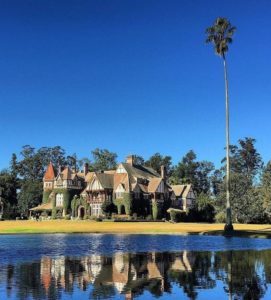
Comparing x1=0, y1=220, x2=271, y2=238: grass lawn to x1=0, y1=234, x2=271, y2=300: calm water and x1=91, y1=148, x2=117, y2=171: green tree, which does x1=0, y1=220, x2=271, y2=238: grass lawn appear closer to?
x1=0, y1=234, x2=271, y2=300: calm water

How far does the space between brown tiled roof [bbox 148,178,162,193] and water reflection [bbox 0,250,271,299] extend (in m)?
70.4

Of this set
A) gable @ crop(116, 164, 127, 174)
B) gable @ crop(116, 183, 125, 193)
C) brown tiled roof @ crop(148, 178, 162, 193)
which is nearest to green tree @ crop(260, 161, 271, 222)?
brown tiled roof @ crop(148, 178, 162, 193)

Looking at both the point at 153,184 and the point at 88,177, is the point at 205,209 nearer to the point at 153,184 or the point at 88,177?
the point at 153,184

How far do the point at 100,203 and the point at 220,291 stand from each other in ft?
264

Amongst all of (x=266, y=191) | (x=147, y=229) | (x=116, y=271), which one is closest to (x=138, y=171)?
(x=266, y=191)

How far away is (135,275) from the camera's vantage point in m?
18.6

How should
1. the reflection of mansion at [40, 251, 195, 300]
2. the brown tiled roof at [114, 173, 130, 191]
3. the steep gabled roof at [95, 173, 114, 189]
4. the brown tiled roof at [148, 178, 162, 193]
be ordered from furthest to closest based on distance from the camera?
the brown tiled roof at [148, 178, 162, 193]
the steep gabled roof at [95, 173, 114, 189]
the brown tiled roof at [114, 173, 130, 191]
the reflection of mansion at [40, 251, 195, 300]

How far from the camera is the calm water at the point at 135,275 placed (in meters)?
14.7

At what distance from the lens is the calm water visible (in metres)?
14.7

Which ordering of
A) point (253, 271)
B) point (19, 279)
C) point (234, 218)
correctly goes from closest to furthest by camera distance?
1. point (19, 279)
2. point (253, 271)
3. point (234, 218)

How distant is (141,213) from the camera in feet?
308

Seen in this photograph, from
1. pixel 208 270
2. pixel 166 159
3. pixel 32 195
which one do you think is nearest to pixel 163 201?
pixel 32 195

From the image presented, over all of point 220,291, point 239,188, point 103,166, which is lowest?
point 220,291

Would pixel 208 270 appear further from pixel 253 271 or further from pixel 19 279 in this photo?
pixel 19 279
